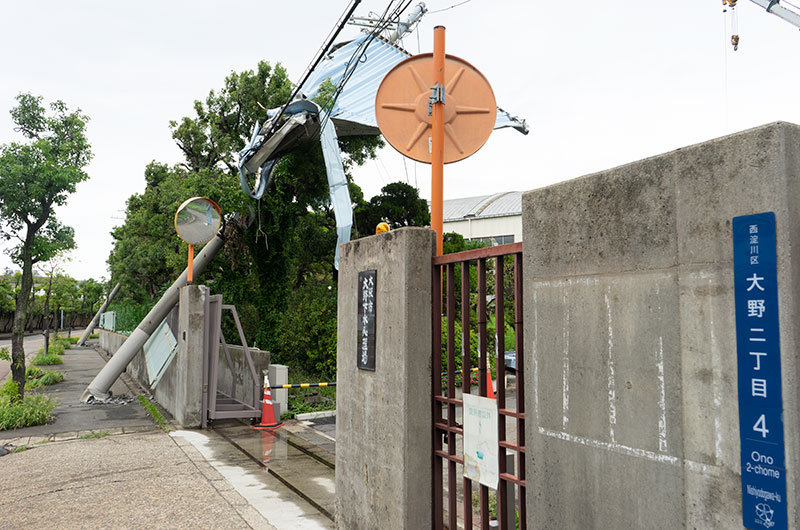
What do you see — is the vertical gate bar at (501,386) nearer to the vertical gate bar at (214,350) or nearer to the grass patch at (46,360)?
the vertical gate bar at (214,350)

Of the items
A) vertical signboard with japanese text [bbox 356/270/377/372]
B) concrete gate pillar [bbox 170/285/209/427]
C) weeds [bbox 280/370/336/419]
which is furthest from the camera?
weeds [bbox 280/370/336/419]

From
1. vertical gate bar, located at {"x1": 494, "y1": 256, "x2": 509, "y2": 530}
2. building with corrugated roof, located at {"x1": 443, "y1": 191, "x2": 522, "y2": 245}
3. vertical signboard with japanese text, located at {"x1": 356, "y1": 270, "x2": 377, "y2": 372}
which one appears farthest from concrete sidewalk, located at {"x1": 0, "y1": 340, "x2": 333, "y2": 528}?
building with corrugated roof, located at {"x1": 443, "y1": 191, "x2": 522, "y2": 245}

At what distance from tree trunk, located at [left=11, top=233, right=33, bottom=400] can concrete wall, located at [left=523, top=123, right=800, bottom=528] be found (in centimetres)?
1278

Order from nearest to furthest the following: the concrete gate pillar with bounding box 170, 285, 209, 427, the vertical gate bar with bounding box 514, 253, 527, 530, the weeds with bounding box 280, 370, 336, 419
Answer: the vertical gate bar with bounding box 514, 253, 527, 530, the concrete gate pillar with bounding box 170, 285, 209, 427, the weeds with bounding box 280, 370, 336, 419

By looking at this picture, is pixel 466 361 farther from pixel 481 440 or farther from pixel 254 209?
pixel 254 209

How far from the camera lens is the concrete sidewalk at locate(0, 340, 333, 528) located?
19.2ft

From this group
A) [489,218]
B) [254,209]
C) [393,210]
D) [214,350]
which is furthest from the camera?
[489,218]

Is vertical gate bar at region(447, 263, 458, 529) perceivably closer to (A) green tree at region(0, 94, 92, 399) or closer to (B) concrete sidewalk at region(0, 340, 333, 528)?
(B) concrete sidewalk at region(0, 340, 333, 528)

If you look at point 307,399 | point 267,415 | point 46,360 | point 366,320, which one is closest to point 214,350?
point 267,415

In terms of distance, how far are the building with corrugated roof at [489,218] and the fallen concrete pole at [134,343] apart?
3169 centimetres

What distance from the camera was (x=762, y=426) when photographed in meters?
2.34

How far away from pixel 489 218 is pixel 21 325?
41.4 m

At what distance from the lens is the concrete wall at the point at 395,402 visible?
14.6 feet

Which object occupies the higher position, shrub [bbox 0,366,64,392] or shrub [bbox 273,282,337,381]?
shrub [bbox 273,282,337,381]
